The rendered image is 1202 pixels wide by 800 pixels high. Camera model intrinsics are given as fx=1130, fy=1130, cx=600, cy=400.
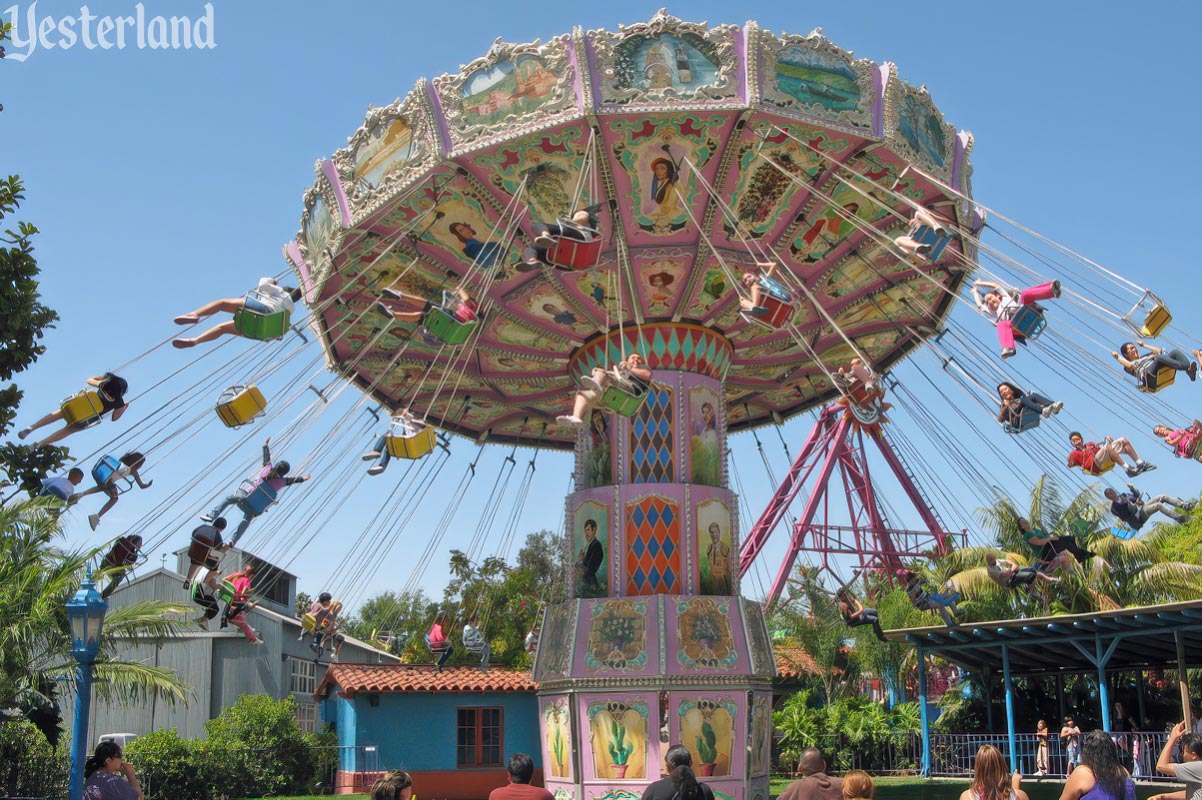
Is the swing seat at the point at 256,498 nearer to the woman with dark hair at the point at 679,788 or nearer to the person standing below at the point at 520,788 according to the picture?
the person standing below at the point at 520,788

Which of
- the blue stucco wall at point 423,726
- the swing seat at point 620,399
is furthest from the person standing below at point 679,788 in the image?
the blue stucco wall at point 423,726

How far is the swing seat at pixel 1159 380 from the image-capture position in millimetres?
11844

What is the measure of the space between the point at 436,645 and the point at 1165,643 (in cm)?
1218

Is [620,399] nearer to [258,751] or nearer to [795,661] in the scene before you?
[258,751]

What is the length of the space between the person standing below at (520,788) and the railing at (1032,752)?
12.8 metres

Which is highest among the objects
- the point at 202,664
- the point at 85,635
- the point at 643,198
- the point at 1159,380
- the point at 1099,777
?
the point at 643,198

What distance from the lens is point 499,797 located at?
5715 millimetres

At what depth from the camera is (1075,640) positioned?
18.6 m

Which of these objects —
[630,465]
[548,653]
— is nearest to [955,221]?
[630,465]

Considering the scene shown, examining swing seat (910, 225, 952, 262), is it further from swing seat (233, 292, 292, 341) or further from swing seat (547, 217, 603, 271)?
swing seat (233, 292, 292, 341)

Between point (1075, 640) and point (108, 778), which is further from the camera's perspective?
point (1075, 640)

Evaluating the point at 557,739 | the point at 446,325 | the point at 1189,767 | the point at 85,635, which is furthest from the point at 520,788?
the point at 557,739

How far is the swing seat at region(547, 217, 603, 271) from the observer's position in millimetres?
11781

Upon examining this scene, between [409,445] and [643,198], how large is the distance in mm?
4238
